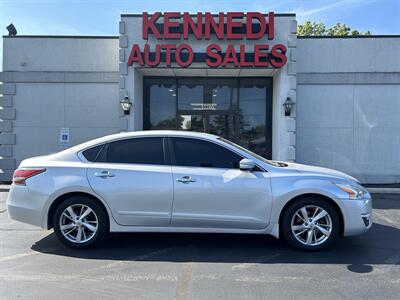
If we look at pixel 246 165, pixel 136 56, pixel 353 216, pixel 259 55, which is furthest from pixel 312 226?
pixel 136 56

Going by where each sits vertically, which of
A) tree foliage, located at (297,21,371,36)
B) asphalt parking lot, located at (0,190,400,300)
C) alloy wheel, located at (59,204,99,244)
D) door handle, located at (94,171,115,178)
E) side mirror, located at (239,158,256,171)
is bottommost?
asphalt parking lot, located at (0,190,400,300)

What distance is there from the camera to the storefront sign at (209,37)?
11.8 meters

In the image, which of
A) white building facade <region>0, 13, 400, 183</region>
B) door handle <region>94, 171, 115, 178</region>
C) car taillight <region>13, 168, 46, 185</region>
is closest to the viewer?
door handle <region>94, 171, 115, 178</region>

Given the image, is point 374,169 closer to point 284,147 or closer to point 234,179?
point 284,147

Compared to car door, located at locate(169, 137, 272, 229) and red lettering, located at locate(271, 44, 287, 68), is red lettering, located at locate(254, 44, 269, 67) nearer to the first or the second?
red lettering, located at locate(271, 44, 287, 68)

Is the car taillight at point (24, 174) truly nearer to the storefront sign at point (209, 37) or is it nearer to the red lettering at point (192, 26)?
the storefront sign at point (209, 37)

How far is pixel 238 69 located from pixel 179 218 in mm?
7731

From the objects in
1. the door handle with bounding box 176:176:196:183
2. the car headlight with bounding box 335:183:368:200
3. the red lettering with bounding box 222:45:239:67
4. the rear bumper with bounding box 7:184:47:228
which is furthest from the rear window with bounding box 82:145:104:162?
the red lettering with bounding box 222:45:239:67

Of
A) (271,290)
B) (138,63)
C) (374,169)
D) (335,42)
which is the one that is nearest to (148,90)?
(138,63)

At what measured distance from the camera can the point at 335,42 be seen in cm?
1315

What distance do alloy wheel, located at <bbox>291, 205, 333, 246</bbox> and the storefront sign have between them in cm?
712

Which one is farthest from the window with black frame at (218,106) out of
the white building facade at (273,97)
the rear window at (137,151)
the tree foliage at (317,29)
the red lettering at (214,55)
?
the tree foliage at (317,29)

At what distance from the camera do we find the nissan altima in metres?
5.54

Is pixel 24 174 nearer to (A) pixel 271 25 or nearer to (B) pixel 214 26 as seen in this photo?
(B) pixel 214 26
